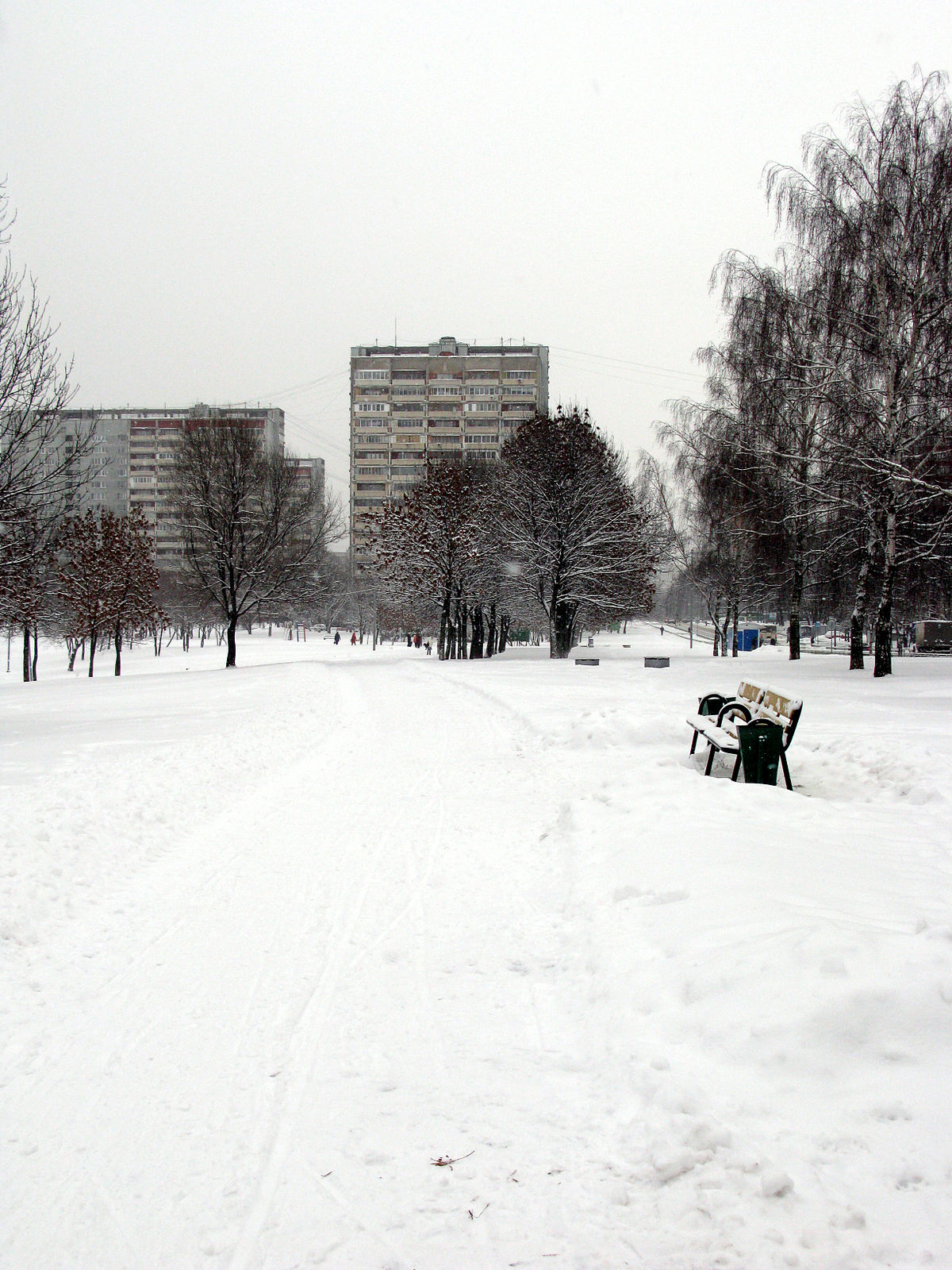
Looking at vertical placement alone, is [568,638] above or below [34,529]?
below

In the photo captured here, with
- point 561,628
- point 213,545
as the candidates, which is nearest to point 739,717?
point 561,628

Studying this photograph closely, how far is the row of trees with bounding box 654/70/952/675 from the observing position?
678 inches

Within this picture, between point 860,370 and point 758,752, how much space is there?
1483cm

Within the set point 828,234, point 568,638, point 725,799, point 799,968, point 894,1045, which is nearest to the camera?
point 894,1045

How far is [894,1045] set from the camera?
297cm

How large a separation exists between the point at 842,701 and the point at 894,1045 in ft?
42.1

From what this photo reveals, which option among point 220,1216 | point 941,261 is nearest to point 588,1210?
point 220,1216

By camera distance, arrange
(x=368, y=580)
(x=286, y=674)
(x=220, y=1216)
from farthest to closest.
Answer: (x=368, y=580)
(x=286, y=674)
(x=220, y=1216)

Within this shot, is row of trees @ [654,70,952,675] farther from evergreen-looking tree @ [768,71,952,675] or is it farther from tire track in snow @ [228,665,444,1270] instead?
tire track in snow @ [228,665,444,1270]

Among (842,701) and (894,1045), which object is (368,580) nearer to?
(842,701)

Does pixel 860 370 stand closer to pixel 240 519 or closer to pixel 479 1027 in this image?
pixel 479 1027

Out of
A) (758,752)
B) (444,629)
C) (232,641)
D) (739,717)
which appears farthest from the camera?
(444,629)

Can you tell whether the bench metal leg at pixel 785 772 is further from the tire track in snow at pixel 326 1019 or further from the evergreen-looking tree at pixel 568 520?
the evergreen-looking tree at pixel 568 520

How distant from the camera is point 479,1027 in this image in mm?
3451
